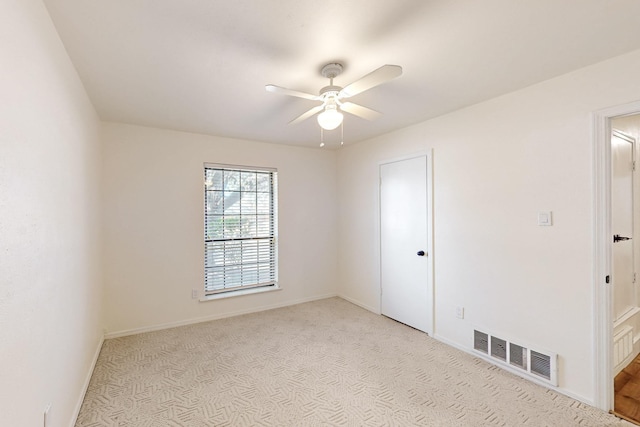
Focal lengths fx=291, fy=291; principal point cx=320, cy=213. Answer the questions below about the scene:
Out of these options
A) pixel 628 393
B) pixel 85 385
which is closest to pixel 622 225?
pixel 628 393

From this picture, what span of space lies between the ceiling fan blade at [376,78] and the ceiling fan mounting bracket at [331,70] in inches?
7.1

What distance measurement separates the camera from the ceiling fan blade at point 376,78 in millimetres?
1626

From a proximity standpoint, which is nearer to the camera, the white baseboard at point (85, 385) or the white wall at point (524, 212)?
the white baseboard at point (85, 385)

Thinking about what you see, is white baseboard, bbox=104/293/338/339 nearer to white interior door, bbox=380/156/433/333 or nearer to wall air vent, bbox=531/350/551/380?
white interior door, bbox=380/156/433/333

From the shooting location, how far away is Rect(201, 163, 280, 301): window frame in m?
3.98

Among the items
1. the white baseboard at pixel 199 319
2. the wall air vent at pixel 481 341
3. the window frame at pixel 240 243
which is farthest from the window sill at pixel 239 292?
the wall air vent at pixel 481 341

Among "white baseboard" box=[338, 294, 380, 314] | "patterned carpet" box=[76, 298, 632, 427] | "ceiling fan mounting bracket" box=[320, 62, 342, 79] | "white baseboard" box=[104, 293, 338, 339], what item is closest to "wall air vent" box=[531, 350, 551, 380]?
"patterned carpet" box=[76, 298, 632, 427]

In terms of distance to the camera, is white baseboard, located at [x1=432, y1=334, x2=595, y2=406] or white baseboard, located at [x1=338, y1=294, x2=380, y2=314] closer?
white baseboard, located at [x1=432, y1=334, x2=595, y2=406]

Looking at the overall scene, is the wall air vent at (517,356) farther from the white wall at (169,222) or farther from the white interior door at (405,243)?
the white wall at (169,222)

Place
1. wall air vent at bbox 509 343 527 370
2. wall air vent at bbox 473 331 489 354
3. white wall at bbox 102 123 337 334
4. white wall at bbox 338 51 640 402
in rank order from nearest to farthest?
white wall at bbox 338 51 640 402
wall air vent at bbox 509 343 527 370
wall air vent at bbox 473 331 489 354
white wall at bbox 102 123 337 334

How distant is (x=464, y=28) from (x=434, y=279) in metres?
2.47

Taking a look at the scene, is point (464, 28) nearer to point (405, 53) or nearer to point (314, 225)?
point (405, 53)

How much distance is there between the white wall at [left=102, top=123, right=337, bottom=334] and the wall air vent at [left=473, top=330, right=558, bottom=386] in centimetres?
260

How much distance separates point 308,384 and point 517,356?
185cm
